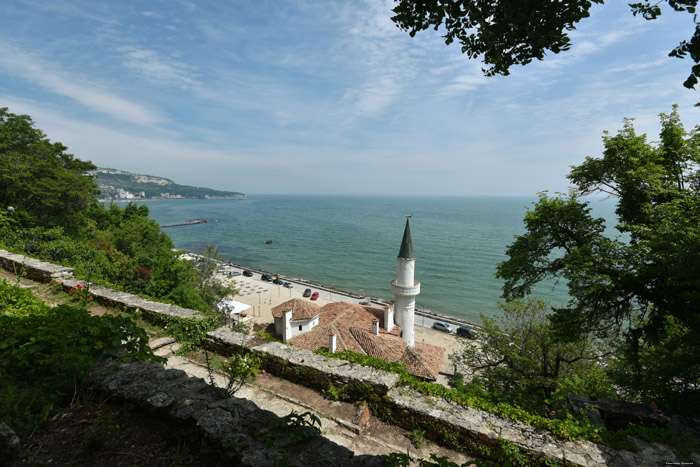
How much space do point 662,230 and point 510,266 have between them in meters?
4.21

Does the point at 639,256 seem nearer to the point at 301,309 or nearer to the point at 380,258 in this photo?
the point at 301,309

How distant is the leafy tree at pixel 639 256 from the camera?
6324mm

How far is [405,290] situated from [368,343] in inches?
197

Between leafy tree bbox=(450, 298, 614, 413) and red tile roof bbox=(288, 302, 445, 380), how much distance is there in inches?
126

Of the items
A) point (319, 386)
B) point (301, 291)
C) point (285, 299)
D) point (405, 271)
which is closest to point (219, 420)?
point (319, 386)

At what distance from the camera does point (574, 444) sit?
4285 mm

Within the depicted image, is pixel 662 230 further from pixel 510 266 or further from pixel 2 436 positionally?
pixel 2 436

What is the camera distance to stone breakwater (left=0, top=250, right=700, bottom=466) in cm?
279

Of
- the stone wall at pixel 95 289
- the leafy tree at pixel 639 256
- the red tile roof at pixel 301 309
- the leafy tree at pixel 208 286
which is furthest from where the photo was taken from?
the leafy tree at pixel 208 286

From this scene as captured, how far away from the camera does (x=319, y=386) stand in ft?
Answer: 17.8

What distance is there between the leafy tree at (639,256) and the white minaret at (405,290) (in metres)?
9.73

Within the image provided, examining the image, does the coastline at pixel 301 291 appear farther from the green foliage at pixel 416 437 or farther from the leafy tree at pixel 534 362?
the green foliage at pixel 416 437

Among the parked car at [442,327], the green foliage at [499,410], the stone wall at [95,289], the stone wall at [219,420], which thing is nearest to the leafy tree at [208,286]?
the stone wall at [95,289]

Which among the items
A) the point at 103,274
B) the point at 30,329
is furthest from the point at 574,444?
the point at 103,274
